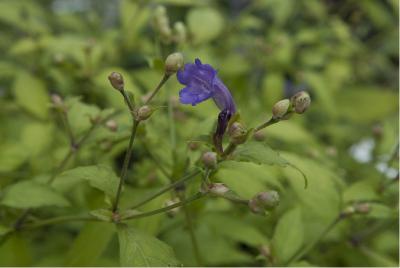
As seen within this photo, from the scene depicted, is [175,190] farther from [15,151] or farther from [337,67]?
[337,67]

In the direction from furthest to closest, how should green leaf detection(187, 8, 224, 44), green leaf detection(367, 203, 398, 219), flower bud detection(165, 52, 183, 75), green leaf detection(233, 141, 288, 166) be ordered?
green leaf detection(187, 8, 224, 44) → green leaf detection(367, 203, 398, 219) → flower bud detection(165, 52, 183, 75) → green leaf detection(233, 141, 288, 166)

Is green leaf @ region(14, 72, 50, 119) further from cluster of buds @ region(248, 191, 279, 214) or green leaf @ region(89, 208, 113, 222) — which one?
cluster of buds @ region(248, 191, 279, 214)

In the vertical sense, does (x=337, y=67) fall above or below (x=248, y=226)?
above

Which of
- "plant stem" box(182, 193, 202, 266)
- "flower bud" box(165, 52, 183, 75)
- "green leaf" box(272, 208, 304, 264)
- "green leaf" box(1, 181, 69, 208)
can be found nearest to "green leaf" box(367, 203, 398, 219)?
"green leaf" box(272, 208, 304, 264)

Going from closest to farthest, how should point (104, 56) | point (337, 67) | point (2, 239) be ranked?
point (2, 239), point (104, 56), point (337, 67)

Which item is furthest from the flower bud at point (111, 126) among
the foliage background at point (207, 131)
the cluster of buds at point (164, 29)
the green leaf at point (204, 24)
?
the green leaf at point (204, 24)

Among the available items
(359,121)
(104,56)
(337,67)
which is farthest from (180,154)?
(359,121)
